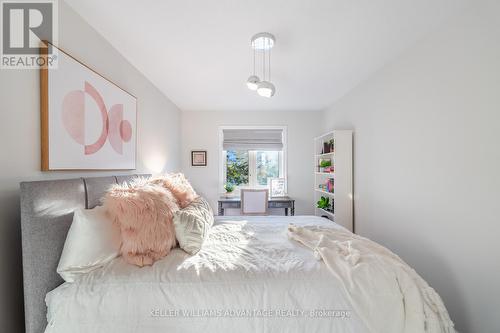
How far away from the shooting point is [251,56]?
6.86ft

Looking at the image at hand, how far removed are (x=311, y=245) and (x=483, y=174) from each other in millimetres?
1192

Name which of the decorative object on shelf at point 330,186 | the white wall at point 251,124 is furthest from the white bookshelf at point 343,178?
the white wall at point 251,124

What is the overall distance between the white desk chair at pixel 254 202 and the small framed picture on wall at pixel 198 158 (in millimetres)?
1068

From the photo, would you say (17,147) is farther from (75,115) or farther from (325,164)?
(325,164)

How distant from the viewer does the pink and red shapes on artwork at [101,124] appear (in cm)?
140

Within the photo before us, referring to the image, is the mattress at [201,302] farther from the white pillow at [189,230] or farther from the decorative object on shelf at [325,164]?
the decorative object on shelf at [325,164]

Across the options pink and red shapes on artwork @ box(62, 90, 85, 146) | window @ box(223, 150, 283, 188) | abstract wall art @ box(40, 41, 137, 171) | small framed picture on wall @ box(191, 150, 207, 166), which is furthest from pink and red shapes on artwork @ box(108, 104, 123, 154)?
window @ box(223, 150, 283, 188)

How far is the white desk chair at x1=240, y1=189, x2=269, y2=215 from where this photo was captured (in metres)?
3.45

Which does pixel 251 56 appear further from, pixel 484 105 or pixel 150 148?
pixel 484 105

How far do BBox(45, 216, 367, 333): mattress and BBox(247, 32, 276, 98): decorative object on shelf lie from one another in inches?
62.6

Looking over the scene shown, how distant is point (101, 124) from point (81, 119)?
0.65ft

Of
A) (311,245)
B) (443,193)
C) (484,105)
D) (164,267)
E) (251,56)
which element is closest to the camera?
(164,267)

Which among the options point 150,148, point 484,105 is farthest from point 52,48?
point 484,105

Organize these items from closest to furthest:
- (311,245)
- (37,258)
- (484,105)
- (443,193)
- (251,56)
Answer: (37,258) < (484,105) < (311,245) < (443,193) < (251,56)
